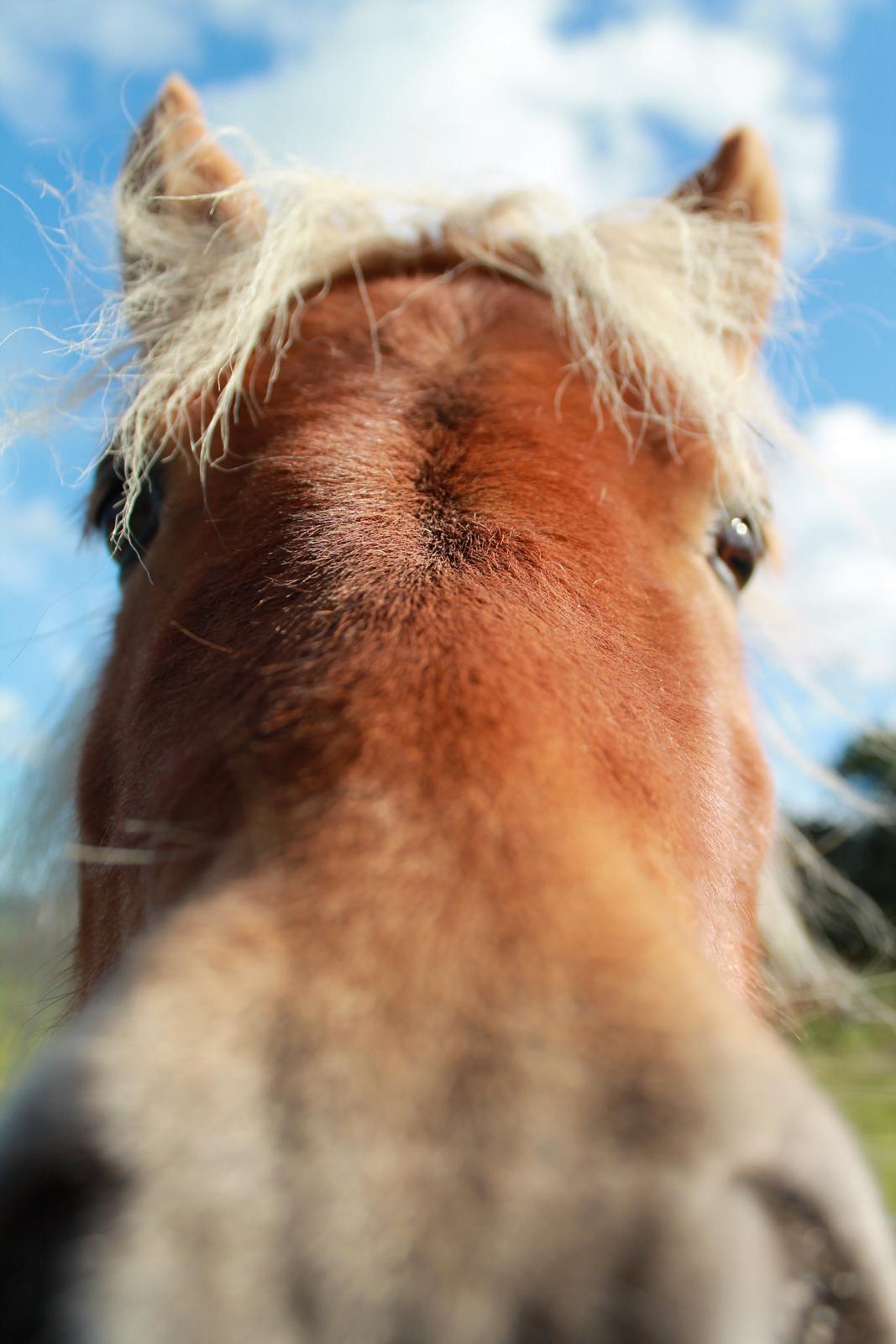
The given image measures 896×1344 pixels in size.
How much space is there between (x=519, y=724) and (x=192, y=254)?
180 cm

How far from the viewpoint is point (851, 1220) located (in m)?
0.82

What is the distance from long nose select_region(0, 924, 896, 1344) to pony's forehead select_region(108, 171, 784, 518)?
4.52 feet

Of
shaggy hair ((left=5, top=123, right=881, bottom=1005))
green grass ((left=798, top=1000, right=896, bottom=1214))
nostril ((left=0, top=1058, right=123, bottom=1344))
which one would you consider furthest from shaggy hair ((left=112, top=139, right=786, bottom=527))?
green grass ((left=798, top=1000, right=896, bottom=1214))

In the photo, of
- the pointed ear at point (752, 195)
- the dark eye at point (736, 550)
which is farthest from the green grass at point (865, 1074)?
the pointed ear at point (752, 195)

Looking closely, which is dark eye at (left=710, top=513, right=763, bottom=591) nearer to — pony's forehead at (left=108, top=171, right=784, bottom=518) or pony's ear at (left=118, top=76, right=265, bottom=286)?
pony's forehead at (left=108, top=171, right=784, bottom=518)

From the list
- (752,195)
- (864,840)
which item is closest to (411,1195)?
(752,195)

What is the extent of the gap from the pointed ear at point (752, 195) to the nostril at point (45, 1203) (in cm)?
249

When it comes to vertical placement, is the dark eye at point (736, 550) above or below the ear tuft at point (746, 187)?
below

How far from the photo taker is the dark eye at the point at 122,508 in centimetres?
213

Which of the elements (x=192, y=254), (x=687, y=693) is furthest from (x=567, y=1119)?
(x=192, y=254)

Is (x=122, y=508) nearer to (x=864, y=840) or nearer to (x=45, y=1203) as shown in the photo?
(x=45, y=1203)

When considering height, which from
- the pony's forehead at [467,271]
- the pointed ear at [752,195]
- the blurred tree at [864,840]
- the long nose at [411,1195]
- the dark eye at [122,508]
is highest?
the pointed ear at [752,195]

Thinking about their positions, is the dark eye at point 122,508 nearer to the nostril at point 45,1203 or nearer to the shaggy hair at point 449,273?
the shaggy hair at point 449,273

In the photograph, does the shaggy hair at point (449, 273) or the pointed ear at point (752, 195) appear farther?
the pointed ear at point (752, 195)
